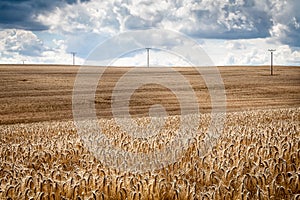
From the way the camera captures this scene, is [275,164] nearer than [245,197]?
No

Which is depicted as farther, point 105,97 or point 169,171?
point 105,97

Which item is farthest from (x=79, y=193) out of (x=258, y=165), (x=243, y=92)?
(x=243, y=92)

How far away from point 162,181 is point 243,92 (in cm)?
4843

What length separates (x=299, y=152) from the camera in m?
8.45

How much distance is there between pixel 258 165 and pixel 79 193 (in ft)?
10.5

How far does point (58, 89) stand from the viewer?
168 feet

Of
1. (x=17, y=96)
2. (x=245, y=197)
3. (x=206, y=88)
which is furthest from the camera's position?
(x=206, y=88)

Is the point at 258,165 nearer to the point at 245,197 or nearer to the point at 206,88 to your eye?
the point at 245,197

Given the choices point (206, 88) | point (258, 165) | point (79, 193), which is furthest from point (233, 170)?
point (206, 88)

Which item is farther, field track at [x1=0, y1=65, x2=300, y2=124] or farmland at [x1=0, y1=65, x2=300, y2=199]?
field track at [x1=0, y1=65, x2=300, y2=124]

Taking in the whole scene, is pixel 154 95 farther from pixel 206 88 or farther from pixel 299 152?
pixel 299 152

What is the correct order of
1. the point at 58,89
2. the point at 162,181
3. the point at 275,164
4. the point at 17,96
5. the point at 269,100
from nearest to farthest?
1. the point at 162,181
2. the point at 275,164
3. the point at 17,96
4. the point at 269,100
5. the point at 58,89

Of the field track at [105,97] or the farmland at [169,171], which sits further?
the field track at [105,97]

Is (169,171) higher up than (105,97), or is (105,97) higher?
(105,97)
